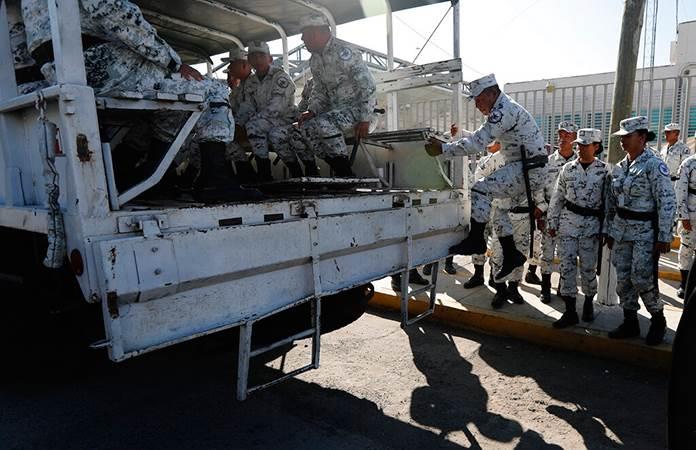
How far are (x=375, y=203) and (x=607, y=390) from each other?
190 cm

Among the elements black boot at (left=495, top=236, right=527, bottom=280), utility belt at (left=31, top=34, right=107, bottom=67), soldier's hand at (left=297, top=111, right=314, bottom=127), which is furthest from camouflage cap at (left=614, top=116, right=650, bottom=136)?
utility belt at (left=31, top=34, right=107, bottom=67)

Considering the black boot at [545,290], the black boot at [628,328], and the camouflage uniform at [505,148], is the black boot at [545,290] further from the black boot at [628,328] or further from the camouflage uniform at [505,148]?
the camouflage uniform at [505,148]

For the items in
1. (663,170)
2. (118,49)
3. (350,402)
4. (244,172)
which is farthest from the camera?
(244,172)

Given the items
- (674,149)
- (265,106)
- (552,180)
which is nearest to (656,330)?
(552,180)

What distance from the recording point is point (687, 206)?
537 centimetres

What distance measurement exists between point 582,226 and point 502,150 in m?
0.90

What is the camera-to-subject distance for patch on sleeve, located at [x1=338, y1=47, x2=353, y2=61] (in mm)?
4234

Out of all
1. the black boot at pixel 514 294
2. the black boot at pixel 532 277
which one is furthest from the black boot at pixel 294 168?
the black boot at pixel 532 277

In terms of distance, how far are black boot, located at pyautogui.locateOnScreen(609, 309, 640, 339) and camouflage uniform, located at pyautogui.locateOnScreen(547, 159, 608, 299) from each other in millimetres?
414

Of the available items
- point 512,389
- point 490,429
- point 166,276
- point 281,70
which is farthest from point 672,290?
point 166,276

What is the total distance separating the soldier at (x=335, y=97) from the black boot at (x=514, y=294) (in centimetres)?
191

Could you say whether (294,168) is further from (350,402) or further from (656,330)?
(656,330)

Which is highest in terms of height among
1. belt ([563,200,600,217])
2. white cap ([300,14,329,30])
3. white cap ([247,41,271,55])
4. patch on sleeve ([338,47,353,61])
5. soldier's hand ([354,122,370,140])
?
white cap ([300,14,329,30])

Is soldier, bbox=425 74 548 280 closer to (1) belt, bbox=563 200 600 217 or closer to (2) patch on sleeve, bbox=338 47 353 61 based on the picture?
(1) belt, bbox=563 200 600 217
